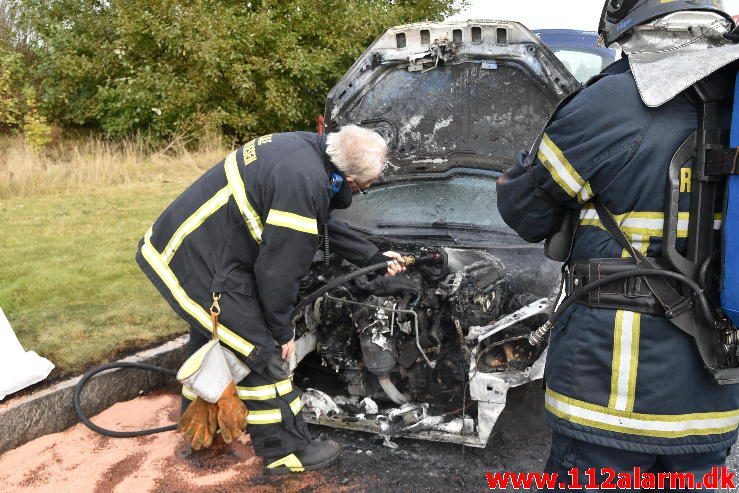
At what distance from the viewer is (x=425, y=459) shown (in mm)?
3398

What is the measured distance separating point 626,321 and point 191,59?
13128mm

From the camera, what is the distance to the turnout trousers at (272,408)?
3.16 m

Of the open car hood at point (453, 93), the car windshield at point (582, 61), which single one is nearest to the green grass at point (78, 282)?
the open car hood at point (453, 93)

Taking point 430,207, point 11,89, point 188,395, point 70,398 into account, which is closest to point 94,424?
point 70,398

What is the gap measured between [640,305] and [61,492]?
2.60 metres

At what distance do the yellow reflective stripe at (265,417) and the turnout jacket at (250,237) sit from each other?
274 millimetres

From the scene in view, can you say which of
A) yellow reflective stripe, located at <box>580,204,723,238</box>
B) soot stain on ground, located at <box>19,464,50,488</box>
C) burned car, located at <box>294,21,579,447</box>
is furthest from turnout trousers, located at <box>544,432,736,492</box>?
soot stain on ground, located at <box>19,464,50,488</box>

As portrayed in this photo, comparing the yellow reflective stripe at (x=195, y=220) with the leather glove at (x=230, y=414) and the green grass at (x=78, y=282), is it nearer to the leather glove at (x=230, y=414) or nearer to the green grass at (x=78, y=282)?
the leather glove at (x=230, y=414)

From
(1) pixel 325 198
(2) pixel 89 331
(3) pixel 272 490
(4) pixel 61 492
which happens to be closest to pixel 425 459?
(3) pixel 272 490

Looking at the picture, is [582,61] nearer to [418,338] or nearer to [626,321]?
[418,338]

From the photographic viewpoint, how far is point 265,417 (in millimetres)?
3178

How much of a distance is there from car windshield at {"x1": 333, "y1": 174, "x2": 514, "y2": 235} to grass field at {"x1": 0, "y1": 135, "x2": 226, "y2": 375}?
1.53 m

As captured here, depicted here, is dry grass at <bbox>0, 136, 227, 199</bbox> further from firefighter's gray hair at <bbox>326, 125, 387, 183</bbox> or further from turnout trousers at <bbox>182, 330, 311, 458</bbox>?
firefighter's gray hair at <bbox>326, 125, 387, 183</bbox>

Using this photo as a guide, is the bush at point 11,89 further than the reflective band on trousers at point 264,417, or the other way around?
the bush at point 11,89
